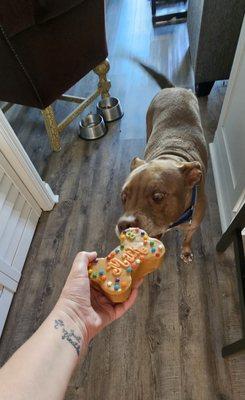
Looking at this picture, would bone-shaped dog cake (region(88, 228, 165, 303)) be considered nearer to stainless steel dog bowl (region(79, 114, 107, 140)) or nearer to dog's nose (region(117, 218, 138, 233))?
dog's nose (region(117, 218, 138, 233))

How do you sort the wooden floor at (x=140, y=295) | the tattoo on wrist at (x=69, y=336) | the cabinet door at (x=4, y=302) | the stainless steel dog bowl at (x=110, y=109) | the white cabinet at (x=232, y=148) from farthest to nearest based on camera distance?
the stainless steel dog bowl at (x=110, y=109) < the cabinet door at (x=4, y=302) < the white cabinet at (x=232, y=148) < the wooden floor at (x=140, y=295) < the tattoo on wrist at (x=69, y=336)

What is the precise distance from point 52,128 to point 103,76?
0.78 metres

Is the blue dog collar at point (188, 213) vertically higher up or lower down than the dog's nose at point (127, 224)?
lower down

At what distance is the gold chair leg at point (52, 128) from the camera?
247 cm

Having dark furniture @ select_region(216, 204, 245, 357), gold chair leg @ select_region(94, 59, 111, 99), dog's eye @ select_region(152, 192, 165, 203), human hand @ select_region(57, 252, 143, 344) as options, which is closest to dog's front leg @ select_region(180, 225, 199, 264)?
dark furniture @ select_region(216, 204, 245, 357)

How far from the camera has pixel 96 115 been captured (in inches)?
113

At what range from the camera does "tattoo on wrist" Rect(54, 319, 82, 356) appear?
2.85 feet

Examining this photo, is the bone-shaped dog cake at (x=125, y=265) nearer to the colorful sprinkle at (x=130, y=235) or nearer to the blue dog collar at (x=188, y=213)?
the colorful sprinkle at (x=130, y=235)

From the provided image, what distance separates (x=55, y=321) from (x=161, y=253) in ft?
1.37

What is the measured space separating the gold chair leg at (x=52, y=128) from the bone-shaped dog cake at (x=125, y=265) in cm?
178

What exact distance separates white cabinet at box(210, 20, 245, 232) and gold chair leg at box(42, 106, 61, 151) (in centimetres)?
143

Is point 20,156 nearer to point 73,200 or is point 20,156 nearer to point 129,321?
point 73,200

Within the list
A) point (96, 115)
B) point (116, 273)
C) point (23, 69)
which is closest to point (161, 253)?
point (116, 273)

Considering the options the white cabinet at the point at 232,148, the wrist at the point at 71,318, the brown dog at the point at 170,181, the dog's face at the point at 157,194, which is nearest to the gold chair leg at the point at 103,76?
the brown dog at the point at 170,181
